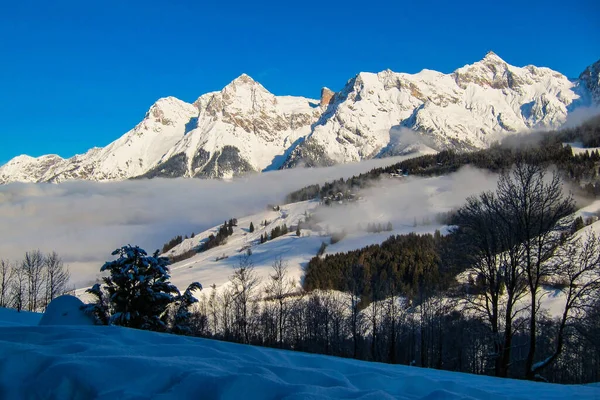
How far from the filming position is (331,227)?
175 metres

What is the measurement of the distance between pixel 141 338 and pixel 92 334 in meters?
0.93

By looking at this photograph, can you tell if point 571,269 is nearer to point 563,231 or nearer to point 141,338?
point 563,231

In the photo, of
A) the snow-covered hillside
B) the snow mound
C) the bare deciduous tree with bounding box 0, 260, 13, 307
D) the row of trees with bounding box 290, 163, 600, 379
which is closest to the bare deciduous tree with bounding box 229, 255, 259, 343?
the snow mound

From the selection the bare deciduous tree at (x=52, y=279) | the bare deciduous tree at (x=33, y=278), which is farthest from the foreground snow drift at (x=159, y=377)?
the bare deciduous tree at (x=33, y=278)

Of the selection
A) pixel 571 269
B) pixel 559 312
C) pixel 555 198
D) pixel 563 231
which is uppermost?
pixel 555 198

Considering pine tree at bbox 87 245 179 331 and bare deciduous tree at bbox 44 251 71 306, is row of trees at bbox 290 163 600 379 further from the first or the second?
bare deciduous tree at bbox 44 251 71 306

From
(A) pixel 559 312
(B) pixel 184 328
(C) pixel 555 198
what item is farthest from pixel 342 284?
(C) pixel 555 198

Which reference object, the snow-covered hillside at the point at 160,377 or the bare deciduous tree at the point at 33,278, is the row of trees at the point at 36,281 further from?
the snow-covered hillside at the point at 160,377

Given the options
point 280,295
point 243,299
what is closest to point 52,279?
point 243,299

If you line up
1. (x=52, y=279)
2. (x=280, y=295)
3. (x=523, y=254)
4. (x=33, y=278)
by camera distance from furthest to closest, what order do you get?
(x=33, y=278), (x=52, y=279), (x=280, y=295), (x=523, y=254)

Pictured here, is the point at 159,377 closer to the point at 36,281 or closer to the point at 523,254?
the point at 523,254

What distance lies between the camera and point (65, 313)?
59.2ft

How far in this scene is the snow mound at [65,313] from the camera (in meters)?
17.5

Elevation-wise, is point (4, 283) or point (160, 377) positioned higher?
point (160, 377)
